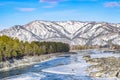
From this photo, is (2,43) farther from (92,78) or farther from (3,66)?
(92,78)

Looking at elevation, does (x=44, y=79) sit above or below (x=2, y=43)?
below

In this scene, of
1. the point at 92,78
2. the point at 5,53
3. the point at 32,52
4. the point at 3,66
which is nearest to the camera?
the point at 92,78

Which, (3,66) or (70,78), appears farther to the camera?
(3,66)

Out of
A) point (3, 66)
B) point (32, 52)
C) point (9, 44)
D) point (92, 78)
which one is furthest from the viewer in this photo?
point (32, 52)

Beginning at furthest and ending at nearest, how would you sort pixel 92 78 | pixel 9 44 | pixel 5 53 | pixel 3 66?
pixel 9 44, pixel 5 53, pixel 3 66, pixel 92 78

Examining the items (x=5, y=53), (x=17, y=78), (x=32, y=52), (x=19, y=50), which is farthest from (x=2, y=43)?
(x=17, y=78)

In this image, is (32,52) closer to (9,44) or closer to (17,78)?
(9,44)

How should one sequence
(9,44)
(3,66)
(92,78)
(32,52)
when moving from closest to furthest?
(92,78)
(3,66)
(9,44)
(32,52)

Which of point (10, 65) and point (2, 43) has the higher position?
point (2, 43)

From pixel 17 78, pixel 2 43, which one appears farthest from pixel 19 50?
pixel 17 78
